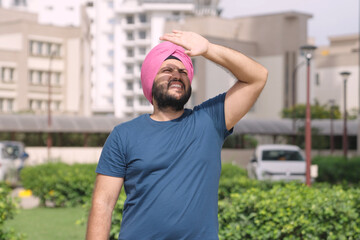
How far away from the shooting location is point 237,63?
3438mm

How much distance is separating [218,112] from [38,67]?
254ft

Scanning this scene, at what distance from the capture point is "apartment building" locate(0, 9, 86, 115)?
7706 cm

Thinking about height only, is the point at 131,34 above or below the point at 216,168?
above

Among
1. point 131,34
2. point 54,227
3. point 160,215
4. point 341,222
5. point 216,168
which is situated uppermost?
point 131,34

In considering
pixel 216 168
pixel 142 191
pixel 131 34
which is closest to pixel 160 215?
pixel 142 191

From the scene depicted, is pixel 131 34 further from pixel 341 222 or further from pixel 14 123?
pixel 341 222

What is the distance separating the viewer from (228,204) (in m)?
8.61

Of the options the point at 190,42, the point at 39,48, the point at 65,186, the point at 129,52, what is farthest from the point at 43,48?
the point at 190,42

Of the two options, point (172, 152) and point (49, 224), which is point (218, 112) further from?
point (49, 224)

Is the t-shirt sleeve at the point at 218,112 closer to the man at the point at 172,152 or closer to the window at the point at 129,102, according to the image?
the man at the point at 172,152

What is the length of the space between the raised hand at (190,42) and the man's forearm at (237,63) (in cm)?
→ 6

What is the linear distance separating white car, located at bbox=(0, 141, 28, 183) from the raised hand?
23715 mm

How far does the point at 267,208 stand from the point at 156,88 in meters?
4.89

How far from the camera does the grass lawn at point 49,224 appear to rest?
37.7 ft
